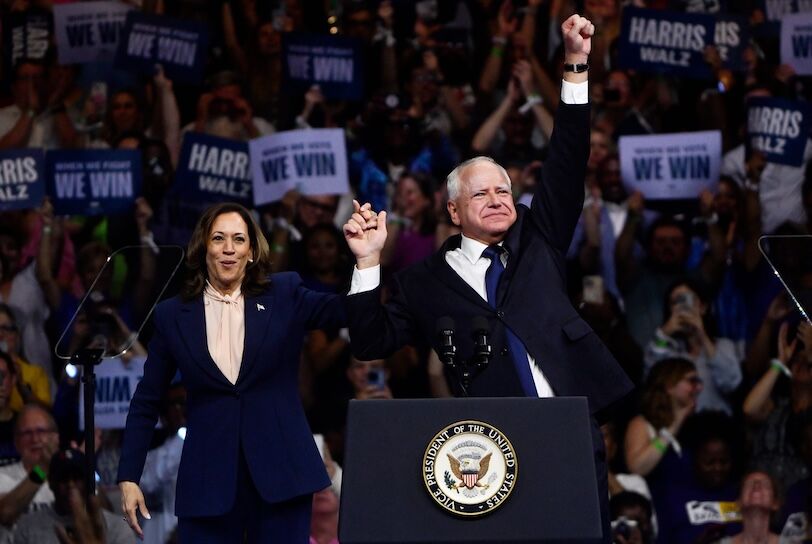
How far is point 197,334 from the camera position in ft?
11.8

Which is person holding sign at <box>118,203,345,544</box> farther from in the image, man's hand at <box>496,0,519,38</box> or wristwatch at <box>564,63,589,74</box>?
man's hand at <box>496,0,519,38</box>

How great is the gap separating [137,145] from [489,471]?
14.0ft

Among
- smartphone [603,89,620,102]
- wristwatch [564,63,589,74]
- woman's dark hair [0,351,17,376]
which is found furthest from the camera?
smartphone [603,89,620,102]

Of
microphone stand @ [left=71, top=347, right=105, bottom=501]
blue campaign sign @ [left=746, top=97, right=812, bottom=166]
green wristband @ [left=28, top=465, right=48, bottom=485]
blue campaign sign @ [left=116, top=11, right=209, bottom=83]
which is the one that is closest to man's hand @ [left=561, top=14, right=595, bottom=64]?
microphone stand @ [left=71, top=347, right=105, bottom=501]

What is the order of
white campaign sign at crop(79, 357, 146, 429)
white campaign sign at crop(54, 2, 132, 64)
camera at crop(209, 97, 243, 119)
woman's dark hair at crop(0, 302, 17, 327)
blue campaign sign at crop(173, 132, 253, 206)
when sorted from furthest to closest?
white campaign sign at crop(54, 2, 132, 64), camera at crop(209, 97, 243, 119), blue campaign sign at crop(173, 132, 253, 206), woman's dark hair at crop(0, 302, 17, 327), white campaign sign at crop(79, 357, 146, 429)

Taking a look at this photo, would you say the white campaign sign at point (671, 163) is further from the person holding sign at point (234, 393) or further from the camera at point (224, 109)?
the person holding sign at point (234, 393)

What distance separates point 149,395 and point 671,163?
3.33m

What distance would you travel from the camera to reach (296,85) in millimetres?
6977

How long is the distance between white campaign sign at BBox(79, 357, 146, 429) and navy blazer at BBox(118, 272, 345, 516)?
2.15 meters

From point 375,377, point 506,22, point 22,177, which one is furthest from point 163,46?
point 375,377

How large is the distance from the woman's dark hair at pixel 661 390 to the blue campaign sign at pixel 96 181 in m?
2.37

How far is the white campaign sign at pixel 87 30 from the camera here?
7.07 meters

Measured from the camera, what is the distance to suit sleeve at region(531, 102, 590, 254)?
3.65 metres

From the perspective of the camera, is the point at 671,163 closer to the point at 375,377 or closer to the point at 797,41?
the point at 797,41
